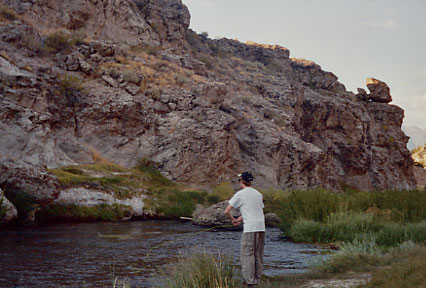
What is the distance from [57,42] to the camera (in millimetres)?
31922

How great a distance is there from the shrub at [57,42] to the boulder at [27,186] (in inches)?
650

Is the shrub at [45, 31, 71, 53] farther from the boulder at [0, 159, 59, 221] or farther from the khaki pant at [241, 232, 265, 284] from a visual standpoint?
the khaki pant at [241, 232, 265, 284]

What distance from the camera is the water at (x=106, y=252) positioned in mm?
8562

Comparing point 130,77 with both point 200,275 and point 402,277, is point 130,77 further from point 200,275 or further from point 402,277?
point 402,277

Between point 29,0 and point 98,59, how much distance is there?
829cm

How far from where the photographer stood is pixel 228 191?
2598cm

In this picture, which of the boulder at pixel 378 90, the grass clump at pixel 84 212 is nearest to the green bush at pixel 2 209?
the grass clump at pixel 84 212

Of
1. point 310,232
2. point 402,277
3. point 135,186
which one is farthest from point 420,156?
point 402,277

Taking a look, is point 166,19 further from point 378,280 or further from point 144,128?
point 378,280

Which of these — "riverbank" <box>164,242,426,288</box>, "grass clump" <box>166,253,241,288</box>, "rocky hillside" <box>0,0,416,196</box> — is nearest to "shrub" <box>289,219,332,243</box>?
"riverbank" <box>164,242,426,288</box>

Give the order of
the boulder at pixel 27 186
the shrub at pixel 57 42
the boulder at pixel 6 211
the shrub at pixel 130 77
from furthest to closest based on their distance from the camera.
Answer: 1. the shrub at pixel 130 77
2. the shrub at pixel 57 42
3. the boulder at pixel 27 186
4. the boulder at pixel 6 211

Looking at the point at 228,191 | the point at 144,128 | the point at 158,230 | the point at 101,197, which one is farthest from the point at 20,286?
the point at 144,128

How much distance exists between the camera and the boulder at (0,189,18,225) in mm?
14578

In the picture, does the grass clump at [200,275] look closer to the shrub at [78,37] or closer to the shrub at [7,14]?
the shrub at [78,37]
